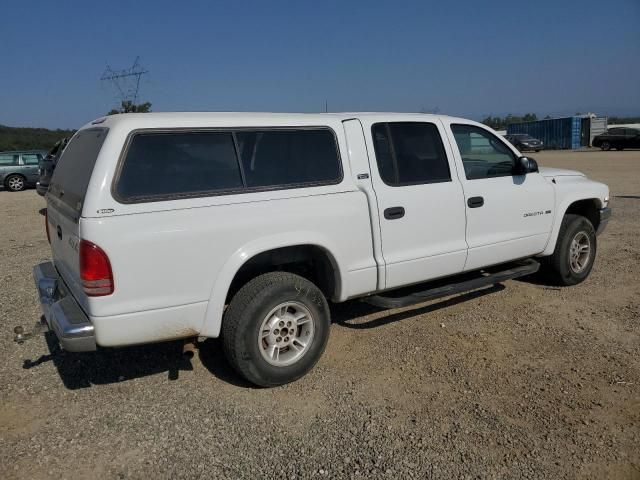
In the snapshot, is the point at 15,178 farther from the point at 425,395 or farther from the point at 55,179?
the point at 425,395

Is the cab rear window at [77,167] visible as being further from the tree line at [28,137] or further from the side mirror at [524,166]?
the tree line at [28,137]

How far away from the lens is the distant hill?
5872cm

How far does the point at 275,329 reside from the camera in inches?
154

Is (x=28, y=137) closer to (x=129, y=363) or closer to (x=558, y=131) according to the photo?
(x=558, y=131)

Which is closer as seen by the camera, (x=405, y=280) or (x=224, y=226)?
(x=224, y=226)

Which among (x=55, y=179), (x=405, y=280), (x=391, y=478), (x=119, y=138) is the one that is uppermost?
(x=119, y=138)

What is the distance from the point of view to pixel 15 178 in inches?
870

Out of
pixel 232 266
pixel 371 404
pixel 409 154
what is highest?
pixel 409 154

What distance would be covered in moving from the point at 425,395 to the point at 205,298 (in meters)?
1.63

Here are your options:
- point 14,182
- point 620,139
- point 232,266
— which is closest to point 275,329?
point 232,266

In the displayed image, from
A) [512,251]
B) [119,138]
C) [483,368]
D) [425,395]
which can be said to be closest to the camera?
[119,138]

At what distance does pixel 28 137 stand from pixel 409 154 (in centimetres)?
7451

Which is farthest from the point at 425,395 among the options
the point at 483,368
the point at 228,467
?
the point at 228,467

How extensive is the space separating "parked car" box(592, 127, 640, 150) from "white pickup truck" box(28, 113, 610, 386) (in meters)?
35.5
